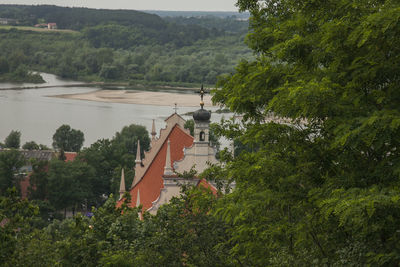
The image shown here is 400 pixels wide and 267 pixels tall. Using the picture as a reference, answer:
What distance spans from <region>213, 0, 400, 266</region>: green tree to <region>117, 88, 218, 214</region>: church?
13.1 meters

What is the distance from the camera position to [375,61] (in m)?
9.40

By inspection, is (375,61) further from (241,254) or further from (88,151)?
(88,151)

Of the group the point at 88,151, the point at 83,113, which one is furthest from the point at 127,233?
the point at 83,113

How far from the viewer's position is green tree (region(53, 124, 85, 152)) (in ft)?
212

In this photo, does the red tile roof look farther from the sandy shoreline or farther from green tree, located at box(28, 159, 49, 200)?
the sandy shoreline

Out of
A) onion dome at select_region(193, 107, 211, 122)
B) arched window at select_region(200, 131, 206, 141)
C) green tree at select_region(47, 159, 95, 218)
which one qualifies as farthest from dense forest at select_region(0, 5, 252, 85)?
onion dome at select_region(193, 107, 211, 122)

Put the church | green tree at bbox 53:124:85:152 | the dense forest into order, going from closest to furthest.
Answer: the church < green tree at bbox 53:124:85:152 < the dense forest

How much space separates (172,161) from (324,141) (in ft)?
60.8

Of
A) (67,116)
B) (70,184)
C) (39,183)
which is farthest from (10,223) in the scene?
(67,116)

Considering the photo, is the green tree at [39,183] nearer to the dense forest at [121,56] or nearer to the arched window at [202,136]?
the arched window at [202,136]

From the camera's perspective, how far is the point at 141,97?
110 meters

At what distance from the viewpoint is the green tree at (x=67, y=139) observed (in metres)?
64.6

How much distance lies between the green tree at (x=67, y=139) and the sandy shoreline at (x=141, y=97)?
110 feet

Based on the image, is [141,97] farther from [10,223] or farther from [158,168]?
[10,223]
